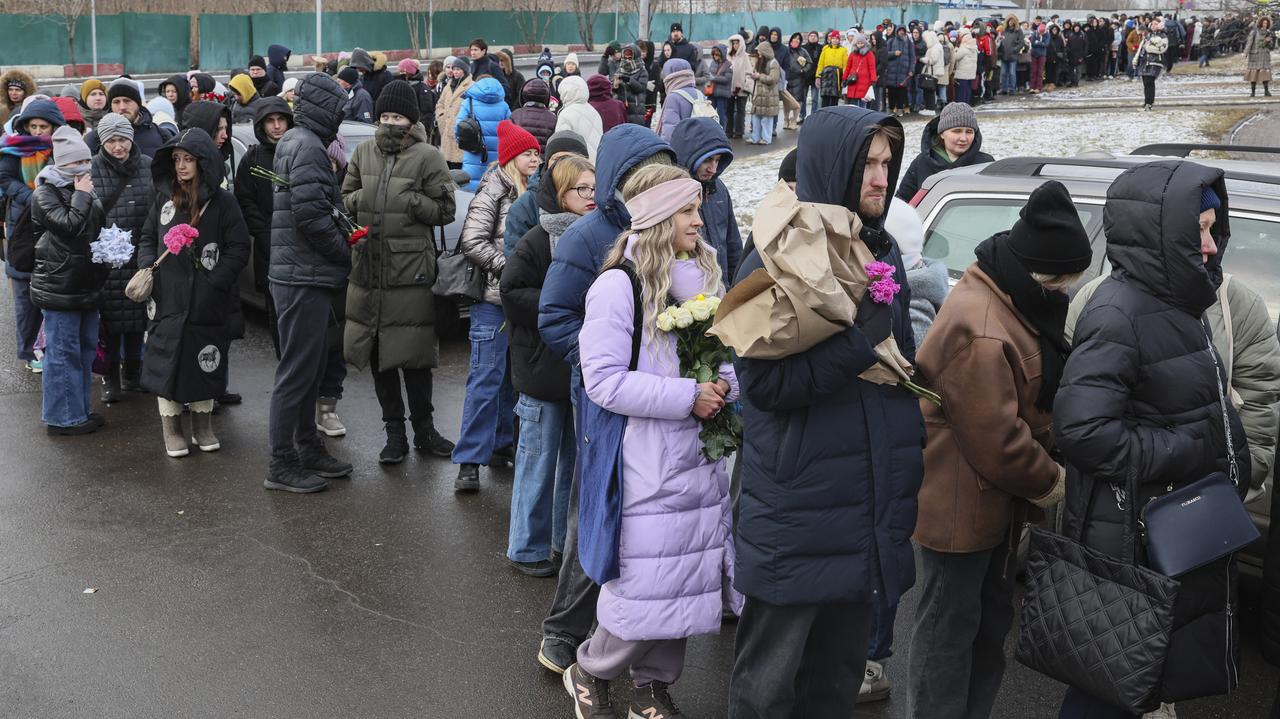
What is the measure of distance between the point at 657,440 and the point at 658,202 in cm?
81

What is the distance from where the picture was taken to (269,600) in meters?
5.84

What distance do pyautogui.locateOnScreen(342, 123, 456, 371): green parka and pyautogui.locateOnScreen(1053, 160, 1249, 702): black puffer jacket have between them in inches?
174

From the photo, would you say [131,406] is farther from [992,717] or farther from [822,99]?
[822,99]

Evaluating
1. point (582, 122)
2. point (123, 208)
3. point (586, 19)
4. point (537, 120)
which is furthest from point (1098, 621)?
point (586, 19)

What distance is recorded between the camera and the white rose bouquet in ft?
14.2

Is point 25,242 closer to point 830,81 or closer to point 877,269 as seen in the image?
point 877,269

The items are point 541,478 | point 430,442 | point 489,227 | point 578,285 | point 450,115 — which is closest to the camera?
point 578,285

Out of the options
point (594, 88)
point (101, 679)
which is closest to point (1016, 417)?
point (101, 679)

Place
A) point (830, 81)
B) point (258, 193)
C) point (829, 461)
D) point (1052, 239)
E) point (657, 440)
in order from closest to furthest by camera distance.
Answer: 1. point (829, 461)
2. point (1052, 239)
3. point (657, 440)
4. point (258, 193)
5. point (830, 81)

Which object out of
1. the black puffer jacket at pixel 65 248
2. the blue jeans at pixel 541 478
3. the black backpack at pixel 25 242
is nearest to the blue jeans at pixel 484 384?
the blue jeans at pixel 541 478

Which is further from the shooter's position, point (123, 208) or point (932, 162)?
point (932, 162)

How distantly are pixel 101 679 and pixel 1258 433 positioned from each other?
4.53 m

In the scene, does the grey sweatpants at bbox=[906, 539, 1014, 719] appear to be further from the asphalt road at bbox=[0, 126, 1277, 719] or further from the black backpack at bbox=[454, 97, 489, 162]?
the black backpack at bbox=[454, 97, 489, 162]

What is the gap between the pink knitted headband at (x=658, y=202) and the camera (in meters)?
4.42
